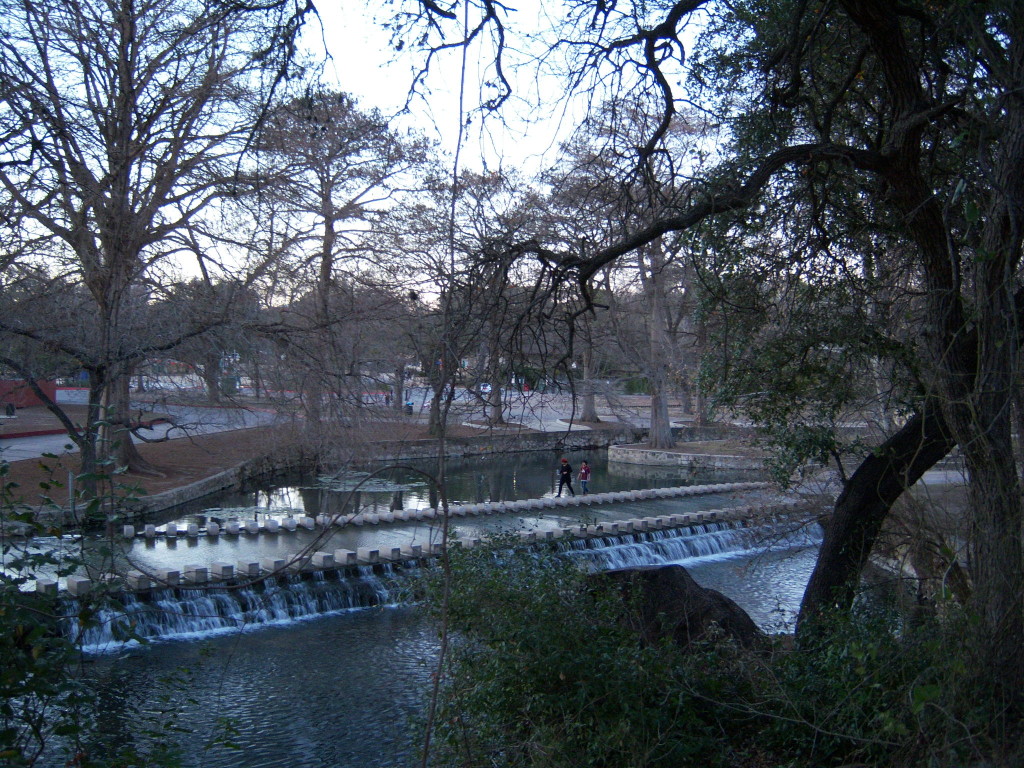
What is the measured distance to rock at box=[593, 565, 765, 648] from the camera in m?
6.92

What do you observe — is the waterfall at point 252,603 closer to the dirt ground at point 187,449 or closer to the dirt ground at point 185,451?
the dirt ground at point 187,449

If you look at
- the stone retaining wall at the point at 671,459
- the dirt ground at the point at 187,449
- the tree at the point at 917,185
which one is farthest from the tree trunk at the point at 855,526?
the stone retaining wall at the point at 671,459

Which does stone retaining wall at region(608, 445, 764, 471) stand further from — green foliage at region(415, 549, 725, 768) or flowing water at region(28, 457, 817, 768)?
green foliage at region(415, 549, 725, 768)

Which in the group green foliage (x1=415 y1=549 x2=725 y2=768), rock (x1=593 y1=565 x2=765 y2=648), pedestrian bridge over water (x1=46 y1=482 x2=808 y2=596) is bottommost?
pedestrian bridge over water (x1=46 y1=482 x2=808 y2=596)

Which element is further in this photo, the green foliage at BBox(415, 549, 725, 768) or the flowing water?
the flowing water

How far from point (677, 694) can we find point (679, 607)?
10.8 ft

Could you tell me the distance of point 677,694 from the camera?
15.0 ft

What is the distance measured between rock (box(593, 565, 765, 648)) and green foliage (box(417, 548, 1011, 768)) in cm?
136

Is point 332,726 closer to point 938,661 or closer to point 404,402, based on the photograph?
point 938,661

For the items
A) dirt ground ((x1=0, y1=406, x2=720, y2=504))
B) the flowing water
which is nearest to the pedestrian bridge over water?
the flowing water

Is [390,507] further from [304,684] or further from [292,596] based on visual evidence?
[304,684]

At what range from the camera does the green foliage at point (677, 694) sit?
12.2 feet

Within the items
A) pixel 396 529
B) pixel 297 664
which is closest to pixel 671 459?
pixel 396 529

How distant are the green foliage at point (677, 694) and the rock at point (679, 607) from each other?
4.48 ft
